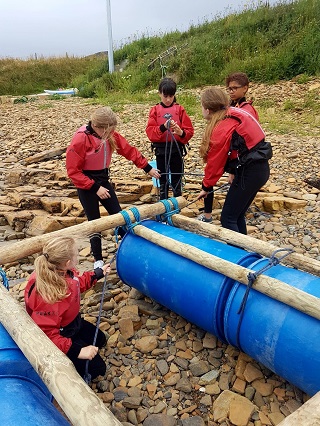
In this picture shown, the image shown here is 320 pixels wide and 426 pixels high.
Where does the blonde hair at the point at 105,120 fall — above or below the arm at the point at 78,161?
above

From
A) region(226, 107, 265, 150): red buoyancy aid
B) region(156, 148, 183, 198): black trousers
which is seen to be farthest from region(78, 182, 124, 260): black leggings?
region(226, 107, 265, 150): red buoyancy aid

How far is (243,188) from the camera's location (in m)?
3.41

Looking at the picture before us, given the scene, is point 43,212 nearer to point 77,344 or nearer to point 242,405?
point 77,344

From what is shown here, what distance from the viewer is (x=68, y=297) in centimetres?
259

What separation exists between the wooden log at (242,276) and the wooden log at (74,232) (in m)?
0.24

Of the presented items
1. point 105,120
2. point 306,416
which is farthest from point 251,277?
point 105,120

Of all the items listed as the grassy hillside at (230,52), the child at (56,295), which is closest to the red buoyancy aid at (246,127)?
the child at (56,295)

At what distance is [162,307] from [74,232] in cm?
100

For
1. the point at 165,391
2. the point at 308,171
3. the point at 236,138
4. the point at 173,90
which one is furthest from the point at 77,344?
the point at 308,171

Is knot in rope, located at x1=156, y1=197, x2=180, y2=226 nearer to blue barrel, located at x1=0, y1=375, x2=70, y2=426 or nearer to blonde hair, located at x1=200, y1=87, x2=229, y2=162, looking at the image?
blonde hair, located at x1=200, y1=87, x2=229, y2=162

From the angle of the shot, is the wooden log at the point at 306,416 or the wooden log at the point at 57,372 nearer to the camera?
the wooden log at the point at 306,416

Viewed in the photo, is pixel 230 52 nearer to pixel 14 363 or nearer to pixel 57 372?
pixel 14 363

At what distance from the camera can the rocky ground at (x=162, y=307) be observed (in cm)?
255

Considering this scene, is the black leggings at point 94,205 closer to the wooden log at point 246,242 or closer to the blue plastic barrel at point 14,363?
the wooden log at point 246,242
